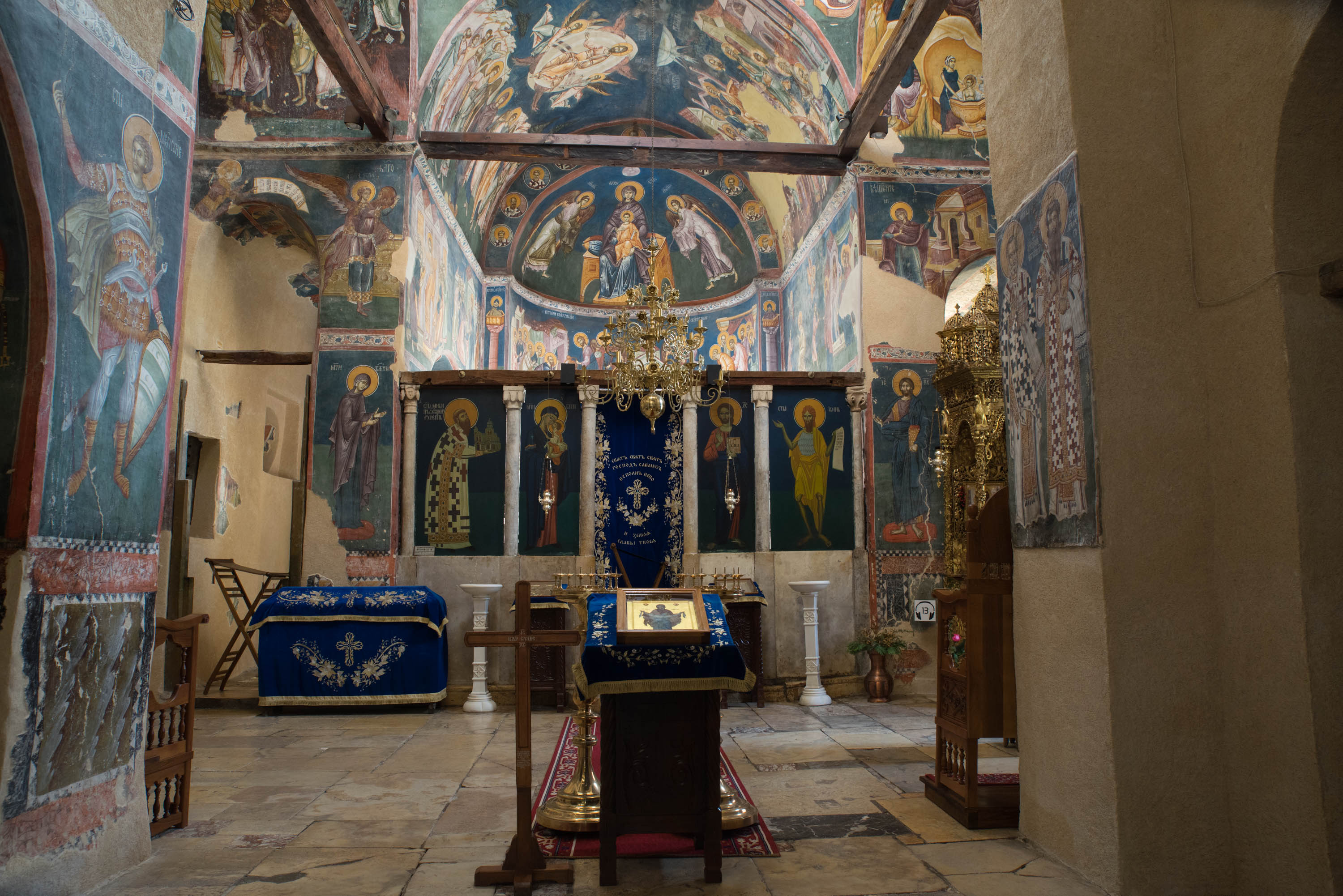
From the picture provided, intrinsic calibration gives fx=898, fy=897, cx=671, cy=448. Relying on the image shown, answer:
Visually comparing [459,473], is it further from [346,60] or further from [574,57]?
[574,57]

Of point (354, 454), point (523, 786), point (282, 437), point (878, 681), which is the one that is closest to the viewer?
point (523, 786)

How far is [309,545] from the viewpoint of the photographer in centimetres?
976

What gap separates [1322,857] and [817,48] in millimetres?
9959

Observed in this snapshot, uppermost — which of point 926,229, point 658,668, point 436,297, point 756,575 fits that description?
point 926,229

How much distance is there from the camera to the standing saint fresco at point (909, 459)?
10305 millimetres

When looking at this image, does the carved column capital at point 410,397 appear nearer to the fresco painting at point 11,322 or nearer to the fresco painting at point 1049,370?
the fresco painting at point 11,322

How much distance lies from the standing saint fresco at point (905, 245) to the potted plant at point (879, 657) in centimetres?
425

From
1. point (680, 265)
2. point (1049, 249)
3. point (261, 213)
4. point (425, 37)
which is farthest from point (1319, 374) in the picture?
point (680, 265)

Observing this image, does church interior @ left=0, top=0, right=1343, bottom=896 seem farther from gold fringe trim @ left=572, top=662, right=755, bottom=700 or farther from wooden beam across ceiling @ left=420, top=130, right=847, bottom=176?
wooden beam across ceiling @ left=420, top=130, right=847, bottom=176

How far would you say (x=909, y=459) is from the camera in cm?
1038

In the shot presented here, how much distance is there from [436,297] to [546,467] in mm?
3240

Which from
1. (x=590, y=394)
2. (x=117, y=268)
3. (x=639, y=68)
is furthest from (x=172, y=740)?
(x=639, y=68)

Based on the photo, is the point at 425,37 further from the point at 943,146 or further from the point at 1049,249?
the point at 1049,249

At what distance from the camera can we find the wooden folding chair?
958 centimetres
